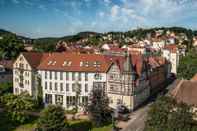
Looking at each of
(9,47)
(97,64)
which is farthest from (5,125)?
(9,47)

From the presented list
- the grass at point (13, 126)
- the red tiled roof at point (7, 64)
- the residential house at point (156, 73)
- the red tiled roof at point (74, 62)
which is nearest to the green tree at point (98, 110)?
the red tiled roof at point (74, 62)

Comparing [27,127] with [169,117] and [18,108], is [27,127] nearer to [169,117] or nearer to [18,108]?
[18,108]

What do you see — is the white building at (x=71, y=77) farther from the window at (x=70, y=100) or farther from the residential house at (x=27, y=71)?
the residential house at (x=27, y=71)

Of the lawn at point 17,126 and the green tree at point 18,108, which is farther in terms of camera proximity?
the green tree at point 18,108

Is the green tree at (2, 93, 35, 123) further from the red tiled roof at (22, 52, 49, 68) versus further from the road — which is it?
the road

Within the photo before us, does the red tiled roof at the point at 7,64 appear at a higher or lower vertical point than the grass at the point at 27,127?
higher

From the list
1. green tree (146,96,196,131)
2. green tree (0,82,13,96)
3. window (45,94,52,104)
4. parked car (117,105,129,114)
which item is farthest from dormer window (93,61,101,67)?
green tree (146,96,196,131)

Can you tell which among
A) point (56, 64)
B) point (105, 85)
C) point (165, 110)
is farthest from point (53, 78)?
point (165, 110)

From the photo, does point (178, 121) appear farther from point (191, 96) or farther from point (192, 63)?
point (192, 63)

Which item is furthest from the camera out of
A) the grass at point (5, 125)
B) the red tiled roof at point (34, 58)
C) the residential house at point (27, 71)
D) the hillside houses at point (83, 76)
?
the red tiled roof at point (34, 58)
